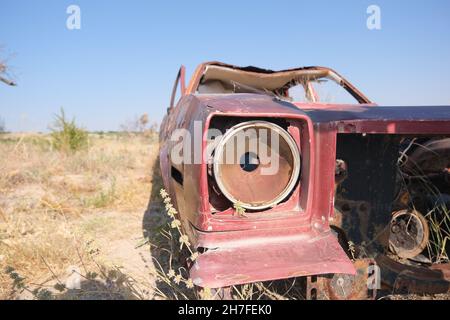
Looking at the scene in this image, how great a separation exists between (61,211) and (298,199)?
2.98 m

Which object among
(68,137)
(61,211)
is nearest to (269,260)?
(61,211)

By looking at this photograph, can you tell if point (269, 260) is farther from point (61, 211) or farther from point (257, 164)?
point (61, 211)

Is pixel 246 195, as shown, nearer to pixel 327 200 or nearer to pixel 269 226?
pixel 269 226

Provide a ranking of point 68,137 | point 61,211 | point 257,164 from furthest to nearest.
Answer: point 68,137
point 61,211
point 257,164

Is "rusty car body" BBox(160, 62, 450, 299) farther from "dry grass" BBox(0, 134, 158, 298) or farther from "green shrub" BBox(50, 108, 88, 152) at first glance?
"green shrub" BBox(50, 108, 88, 152)

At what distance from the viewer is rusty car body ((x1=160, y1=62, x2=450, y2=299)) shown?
1.25m

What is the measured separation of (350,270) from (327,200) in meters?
0.31

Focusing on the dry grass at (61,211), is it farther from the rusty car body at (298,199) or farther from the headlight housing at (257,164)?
the headlight housing at (257,164)

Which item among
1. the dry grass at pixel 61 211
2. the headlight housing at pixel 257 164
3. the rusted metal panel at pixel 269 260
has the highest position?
the headlight housing at pixel 257 164

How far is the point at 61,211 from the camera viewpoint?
138 inches

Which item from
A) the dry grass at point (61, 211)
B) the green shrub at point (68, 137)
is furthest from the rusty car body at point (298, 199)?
the green shrub at point (68, 137)

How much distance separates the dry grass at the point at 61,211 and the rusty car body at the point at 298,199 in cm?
67

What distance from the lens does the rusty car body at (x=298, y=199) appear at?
4.11 ft
